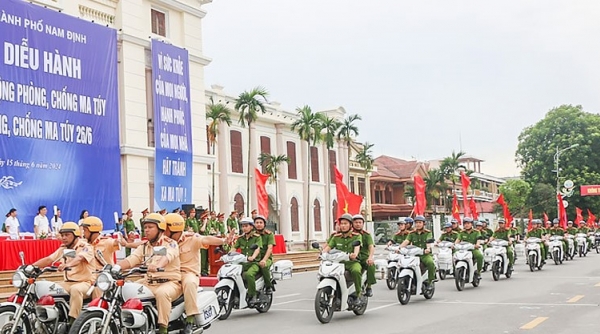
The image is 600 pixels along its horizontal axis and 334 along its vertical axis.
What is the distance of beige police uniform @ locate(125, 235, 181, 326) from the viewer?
308 inches

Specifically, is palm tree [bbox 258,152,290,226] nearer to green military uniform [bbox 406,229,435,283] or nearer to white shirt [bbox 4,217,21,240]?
white shirt [bbox 4,217,21,240]

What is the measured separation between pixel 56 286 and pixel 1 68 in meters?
14.5

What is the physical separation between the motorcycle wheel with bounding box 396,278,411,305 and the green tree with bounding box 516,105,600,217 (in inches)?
2176

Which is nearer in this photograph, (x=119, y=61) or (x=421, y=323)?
(x=421, y=323)

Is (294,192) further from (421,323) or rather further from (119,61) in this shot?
(421,323)

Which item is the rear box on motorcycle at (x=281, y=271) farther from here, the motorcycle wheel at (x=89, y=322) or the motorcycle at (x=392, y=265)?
the motorcycle wheel at (x=89, y=322)

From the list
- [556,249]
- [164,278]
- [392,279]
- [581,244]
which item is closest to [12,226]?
[392,279]

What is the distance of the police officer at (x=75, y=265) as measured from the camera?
8.51m

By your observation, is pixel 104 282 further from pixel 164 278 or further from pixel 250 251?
pixel 250 251

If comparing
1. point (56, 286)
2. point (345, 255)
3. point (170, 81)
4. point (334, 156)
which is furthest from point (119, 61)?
point (334, 156)

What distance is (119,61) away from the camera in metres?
27.1

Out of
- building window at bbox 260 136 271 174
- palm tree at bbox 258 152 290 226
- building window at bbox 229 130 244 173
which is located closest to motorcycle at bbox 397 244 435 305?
building window at bbox 229 130 244 173

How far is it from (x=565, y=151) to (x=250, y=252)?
5912cm

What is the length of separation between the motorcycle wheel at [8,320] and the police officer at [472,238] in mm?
11082
